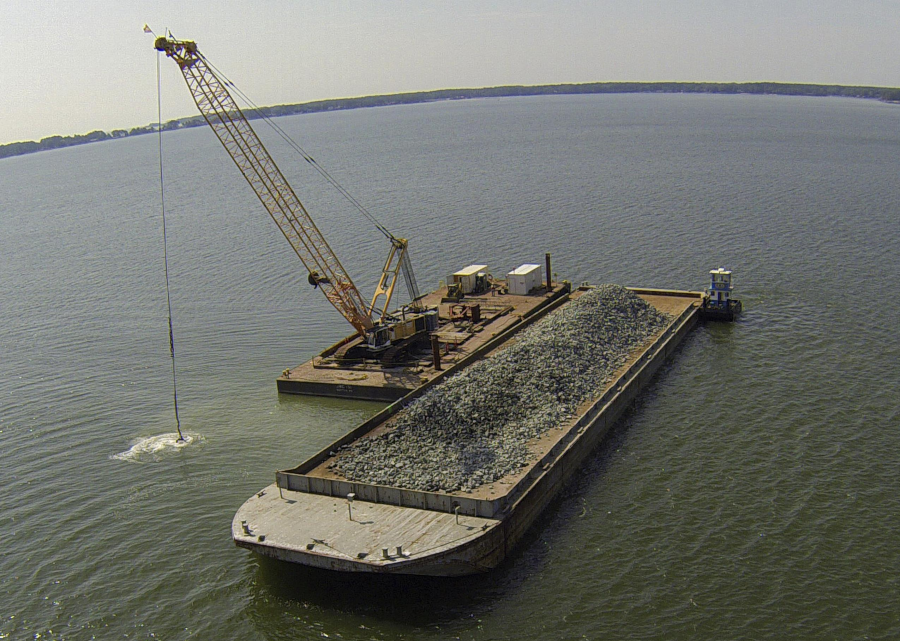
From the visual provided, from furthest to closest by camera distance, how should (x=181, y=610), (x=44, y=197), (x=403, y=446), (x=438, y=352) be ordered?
1. (x=44, y=197)
2. (x=438, y=352)
3. (x=403, y=446)
4. (x=181, y=610)

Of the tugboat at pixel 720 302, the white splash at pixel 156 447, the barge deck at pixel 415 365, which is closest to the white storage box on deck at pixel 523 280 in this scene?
the barge deck at pixel 415 365

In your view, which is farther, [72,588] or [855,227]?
[855,227]

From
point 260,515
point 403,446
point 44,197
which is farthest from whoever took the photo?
point 44,197

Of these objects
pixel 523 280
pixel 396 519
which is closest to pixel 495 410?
pixel 396 519

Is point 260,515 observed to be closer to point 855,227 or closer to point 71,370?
point 71,370

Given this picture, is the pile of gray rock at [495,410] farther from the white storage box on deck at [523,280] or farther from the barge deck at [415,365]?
the white storage box on deck at [523,280]

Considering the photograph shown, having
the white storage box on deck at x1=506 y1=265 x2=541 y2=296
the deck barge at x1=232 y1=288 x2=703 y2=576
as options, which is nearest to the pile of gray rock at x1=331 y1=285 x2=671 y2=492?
the deck barge at x1=232 y1=288 x2=703 y2=576

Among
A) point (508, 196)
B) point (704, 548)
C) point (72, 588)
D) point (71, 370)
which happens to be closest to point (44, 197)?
point (508, 196)

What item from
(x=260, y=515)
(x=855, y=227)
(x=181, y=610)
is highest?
(x=855, y=227)
